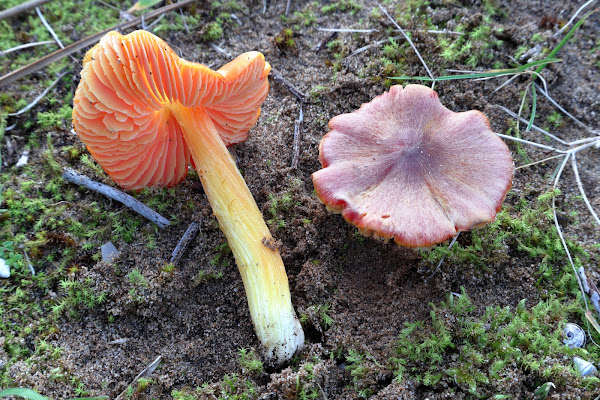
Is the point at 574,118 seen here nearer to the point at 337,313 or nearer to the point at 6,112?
the point at 337,313

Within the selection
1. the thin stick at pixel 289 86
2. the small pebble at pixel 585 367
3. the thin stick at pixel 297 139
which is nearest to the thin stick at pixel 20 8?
the thin stick at pixel 289 86

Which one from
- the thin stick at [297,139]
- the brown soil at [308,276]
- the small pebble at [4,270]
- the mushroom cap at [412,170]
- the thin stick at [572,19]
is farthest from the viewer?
the thin stick at [572,19]

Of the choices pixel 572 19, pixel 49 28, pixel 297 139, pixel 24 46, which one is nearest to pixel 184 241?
pixel 297 139

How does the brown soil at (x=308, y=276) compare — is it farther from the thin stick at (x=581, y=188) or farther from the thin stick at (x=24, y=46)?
the thin stick at (x=24, y=46)

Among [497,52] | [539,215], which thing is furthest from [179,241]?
[497,52]

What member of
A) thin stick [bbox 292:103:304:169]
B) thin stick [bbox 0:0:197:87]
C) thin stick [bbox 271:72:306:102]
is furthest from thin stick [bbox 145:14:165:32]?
thin stick [bbox 292:103:304:169]

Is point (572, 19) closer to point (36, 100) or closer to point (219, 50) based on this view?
point (219, 50)
